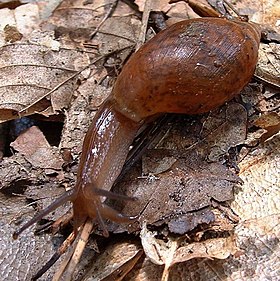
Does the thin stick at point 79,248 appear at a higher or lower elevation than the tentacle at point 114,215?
lower

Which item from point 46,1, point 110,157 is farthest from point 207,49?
point 46,1

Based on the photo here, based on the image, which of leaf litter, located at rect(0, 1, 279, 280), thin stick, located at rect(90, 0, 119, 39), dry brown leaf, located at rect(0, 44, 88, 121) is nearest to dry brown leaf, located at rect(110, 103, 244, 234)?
leaf litter, located at rect(0, 1, 279, 280)

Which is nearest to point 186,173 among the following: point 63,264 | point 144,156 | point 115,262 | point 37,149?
point 144,156

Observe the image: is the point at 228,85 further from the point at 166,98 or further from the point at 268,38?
the point at 268,38

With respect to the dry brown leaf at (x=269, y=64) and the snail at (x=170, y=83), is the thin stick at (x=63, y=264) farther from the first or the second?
the dry brown leaf at (x=269, y=64)

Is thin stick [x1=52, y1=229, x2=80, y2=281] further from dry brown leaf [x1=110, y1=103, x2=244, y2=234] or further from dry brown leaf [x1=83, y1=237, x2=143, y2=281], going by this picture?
dry brown leaf [x1=110, y1=103, x2=244, y2=234]

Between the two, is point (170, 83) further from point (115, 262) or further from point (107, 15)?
point (107, 15)

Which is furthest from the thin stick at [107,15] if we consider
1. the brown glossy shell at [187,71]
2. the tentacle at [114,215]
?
the tentacle at [114,215]
